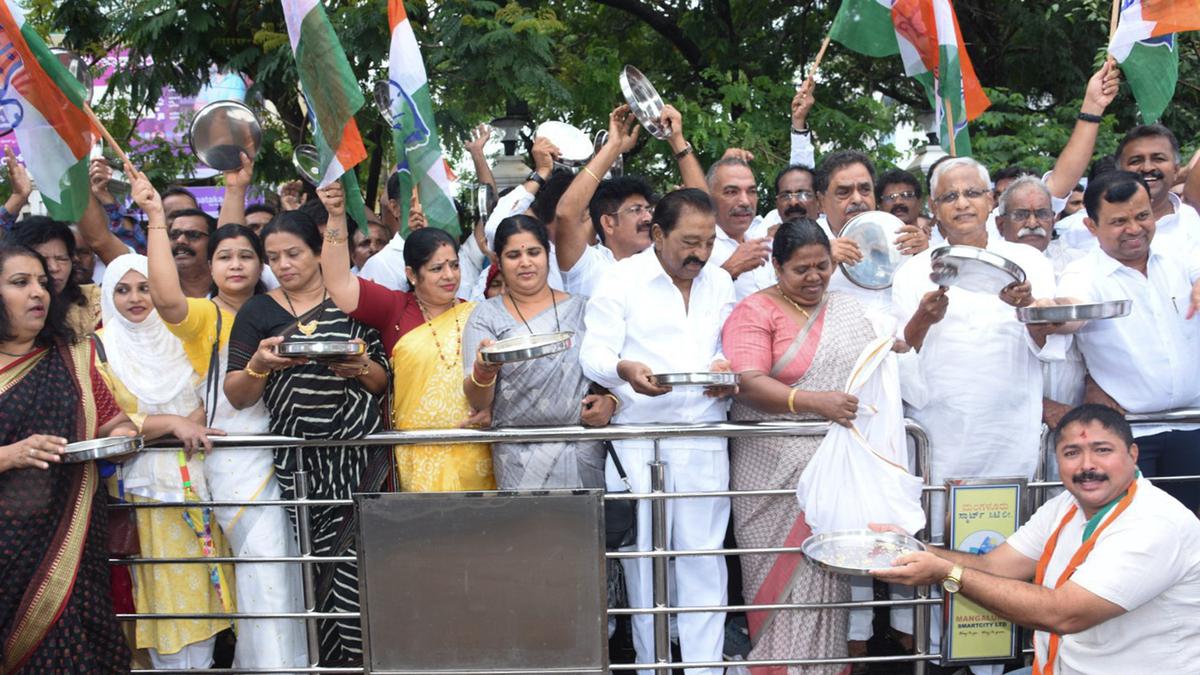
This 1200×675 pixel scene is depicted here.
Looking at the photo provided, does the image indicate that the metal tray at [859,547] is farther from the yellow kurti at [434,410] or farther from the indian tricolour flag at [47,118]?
the indian tricolour flag at [47,118]

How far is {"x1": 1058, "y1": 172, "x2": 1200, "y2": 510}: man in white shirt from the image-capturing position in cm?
443

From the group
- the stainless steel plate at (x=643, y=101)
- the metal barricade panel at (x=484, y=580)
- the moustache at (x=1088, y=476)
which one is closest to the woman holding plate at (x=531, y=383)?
the metal barricade panel at (x=484, y=580)

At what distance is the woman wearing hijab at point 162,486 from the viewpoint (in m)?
4.43

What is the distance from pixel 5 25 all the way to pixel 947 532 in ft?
13.8

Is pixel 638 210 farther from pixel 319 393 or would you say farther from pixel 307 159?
pixel 307 159

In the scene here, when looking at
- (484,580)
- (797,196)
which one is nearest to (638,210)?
(797,196)

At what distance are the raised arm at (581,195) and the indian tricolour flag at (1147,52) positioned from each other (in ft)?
8.04

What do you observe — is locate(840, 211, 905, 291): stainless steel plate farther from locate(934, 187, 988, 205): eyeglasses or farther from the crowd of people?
locate(934, 187, 988, 205): eyeglasses

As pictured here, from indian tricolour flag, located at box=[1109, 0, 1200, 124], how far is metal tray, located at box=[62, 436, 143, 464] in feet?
15.5

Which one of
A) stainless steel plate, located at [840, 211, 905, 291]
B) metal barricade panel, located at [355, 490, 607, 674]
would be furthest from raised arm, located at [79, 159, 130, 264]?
stainless steel plate, located at [840, 211, 905, 291]

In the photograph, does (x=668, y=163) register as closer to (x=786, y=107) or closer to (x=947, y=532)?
(x=786, y=107)

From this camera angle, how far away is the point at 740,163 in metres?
5.37

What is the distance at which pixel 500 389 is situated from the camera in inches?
171

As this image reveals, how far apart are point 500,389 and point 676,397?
0.67m
